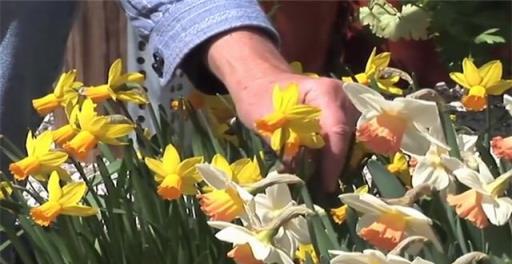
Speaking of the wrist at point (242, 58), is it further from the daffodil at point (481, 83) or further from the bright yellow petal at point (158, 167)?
the daffodil at point (481, 83)

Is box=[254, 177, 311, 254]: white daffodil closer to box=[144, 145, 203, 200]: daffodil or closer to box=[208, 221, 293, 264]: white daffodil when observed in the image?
box=[208, 221, 293, 264]: white daffodil

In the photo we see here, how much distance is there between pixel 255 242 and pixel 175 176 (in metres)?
0.26

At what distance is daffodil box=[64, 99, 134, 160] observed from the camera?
1383 millimetres

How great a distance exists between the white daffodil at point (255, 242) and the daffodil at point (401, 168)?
364 millimetres

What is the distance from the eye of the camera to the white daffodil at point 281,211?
3.61 feet

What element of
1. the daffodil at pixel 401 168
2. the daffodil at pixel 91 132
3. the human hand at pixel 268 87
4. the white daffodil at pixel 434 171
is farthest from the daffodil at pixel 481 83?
the daffodil at pixel 91 132

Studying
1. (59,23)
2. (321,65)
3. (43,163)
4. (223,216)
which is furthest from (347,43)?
(223,216)

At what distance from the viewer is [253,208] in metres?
1.09

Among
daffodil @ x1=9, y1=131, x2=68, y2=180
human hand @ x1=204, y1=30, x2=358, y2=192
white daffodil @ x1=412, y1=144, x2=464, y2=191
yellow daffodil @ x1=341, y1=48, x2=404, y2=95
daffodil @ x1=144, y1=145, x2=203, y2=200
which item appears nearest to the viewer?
white daffodil @ x1=412, y1=144, x2=464, y2=191

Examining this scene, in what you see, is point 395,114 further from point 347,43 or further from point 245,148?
point 347,43

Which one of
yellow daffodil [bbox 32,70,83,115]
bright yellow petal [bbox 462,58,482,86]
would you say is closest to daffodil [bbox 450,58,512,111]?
bright yellow petal [bbox 462,58,482,86]

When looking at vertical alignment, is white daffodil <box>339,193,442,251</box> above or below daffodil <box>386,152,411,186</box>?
above

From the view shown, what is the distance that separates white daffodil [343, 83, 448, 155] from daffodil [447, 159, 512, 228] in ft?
0.15

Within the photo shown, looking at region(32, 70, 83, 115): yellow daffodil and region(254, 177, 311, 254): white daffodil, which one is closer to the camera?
region(254, 177, 311, 254): white daffodil
